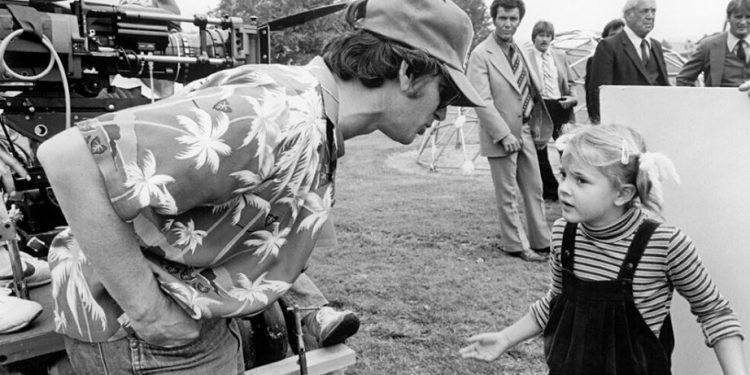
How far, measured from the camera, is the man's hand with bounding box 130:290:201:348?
51.8 inches

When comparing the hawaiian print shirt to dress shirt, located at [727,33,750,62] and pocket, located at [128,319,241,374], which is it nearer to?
pocket, located at [128,319,241,374]

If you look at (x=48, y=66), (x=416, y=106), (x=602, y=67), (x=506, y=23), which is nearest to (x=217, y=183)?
(x=416, y=106)

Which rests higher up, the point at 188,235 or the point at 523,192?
the point at 188,235

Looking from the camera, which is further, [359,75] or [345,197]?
[345,197]

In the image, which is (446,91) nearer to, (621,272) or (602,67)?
(621,272)

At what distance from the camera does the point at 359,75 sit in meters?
1.58

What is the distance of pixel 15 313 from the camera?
5.87 ft

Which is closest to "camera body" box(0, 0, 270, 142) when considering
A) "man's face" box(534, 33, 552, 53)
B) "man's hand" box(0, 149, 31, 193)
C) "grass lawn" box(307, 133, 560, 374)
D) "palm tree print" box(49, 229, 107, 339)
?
"man's hand" box(0, 149, 31, 193)

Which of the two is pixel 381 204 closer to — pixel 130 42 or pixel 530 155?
pixel 530 155

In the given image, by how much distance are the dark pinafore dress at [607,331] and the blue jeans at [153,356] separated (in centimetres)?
104

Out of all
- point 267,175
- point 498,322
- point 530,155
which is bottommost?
point 498,322

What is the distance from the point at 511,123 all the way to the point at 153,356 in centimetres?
387

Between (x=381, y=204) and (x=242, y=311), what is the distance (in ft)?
18.8

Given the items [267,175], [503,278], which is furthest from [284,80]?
[503,278]
